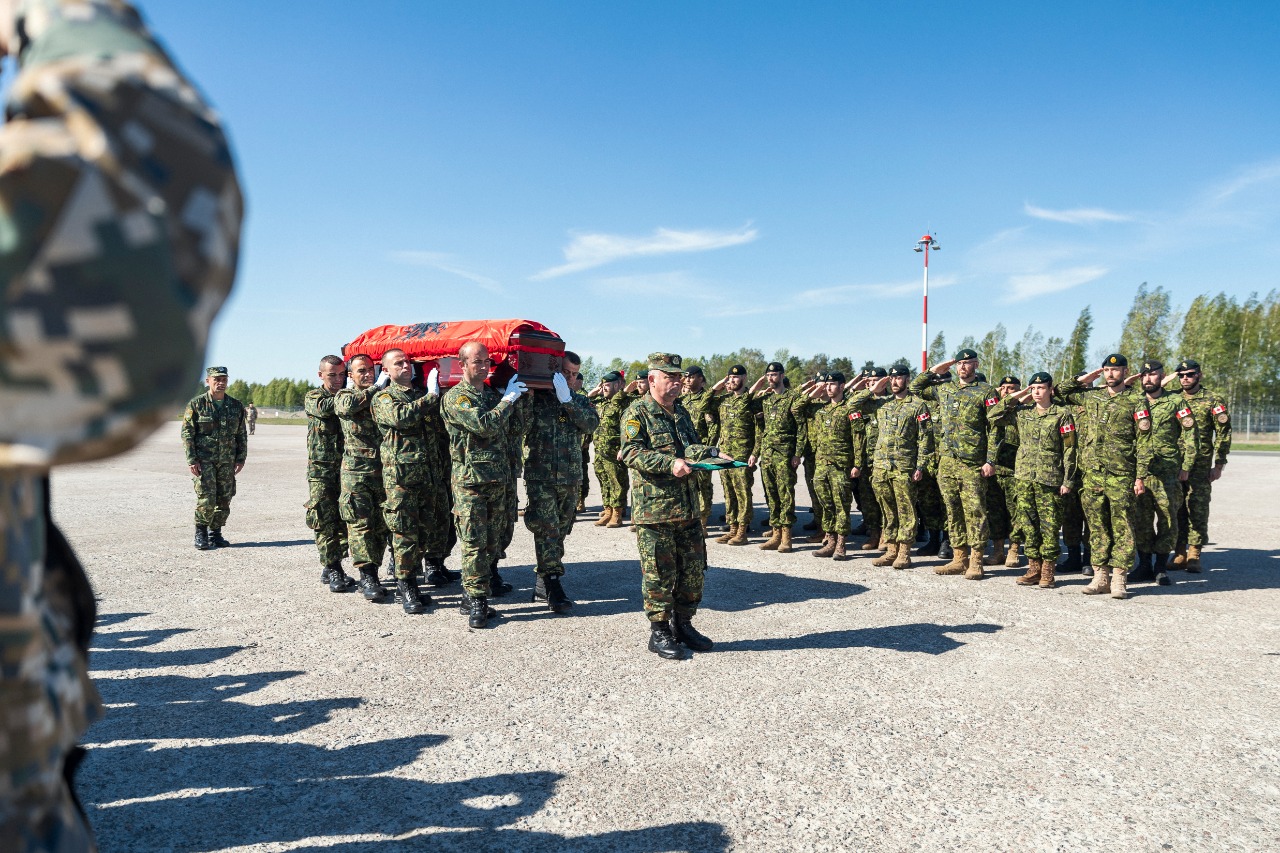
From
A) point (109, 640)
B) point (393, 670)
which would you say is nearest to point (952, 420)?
point (393, 670)

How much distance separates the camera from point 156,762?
11.6 feet

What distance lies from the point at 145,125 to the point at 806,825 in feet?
10.7

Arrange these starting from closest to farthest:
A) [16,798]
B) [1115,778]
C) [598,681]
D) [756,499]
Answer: [16,798] < [1115,778] < [598,681] < [756,499]

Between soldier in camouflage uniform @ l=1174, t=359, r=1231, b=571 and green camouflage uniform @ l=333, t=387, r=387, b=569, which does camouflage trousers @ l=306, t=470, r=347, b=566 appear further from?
soldier in camouflage uniform @ l=1174, t=359, r=1231, b=571

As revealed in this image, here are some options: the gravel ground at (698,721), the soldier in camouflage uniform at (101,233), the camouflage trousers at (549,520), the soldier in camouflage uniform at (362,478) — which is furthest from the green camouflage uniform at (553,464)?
the soldier in camouflage uniform at (101,233)

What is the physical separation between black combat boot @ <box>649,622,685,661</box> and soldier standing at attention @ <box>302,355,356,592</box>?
317 centimetres

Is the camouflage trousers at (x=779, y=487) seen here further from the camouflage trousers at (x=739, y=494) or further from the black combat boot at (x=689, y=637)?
the black combat boot at (x=689, y=637)

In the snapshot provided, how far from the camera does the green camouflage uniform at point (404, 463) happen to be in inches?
239

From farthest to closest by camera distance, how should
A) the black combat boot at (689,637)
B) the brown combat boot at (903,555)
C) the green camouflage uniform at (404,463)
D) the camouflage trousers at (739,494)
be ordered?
the camouflage trousers at (739,494), the brown combat boot at (903,555), the green camouflage uniform at (404,463), the black combat boot at (689,637)

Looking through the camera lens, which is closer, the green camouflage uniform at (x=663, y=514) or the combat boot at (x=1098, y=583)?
the green camouflage uniform at (x=663, y=514)

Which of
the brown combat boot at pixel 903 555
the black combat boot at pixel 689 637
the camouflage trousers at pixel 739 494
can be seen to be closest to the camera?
the black combat boot at pixel 689 637

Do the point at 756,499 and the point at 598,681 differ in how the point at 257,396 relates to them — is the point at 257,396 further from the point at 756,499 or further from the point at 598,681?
the point at 598,681

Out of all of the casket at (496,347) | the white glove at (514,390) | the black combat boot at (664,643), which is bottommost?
the black combat boot at (664,643)

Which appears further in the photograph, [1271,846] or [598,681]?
[598,681]
